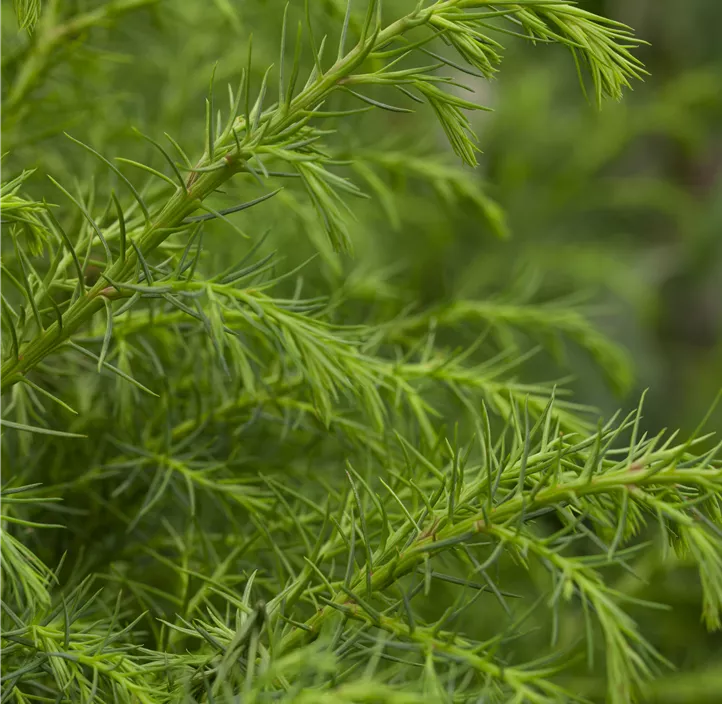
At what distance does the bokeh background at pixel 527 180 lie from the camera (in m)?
0.45

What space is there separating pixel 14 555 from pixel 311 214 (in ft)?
0.86

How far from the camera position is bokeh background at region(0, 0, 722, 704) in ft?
1.48

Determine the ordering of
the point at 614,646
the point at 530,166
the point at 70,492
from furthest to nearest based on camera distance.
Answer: the point at 530,166, the point at 70,492, the point at 614,646

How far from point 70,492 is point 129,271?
137 mm

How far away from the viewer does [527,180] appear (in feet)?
3.39

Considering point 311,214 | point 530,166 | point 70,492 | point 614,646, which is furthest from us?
point 530,166

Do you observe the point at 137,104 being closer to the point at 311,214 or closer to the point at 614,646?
the point at 311,214

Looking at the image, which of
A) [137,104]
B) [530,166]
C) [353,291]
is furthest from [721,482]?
[530,166]

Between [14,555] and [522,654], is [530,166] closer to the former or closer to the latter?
[522,654]

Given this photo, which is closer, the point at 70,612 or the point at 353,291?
the point at 70,612

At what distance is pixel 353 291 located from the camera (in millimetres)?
450

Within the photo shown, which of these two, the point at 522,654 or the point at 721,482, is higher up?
the point at 721,482

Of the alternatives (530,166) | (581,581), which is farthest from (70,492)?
(530,166)

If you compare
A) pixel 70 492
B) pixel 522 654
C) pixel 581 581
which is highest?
pixel 581 581
